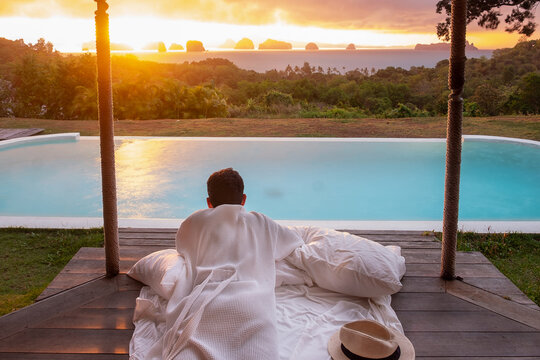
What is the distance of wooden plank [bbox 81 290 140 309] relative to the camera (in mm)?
1826

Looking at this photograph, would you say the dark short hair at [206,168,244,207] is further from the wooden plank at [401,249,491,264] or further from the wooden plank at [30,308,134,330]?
the wooden plank at [401,249,491,264]

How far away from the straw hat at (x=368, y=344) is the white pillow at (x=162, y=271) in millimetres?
594

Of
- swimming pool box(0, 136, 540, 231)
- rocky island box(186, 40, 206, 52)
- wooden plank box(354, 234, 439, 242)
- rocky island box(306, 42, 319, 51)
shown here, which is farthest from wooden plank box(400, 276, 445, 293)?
rocky island box(306, 42, 319, 51)

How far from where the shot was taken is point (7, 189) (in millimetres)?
5254

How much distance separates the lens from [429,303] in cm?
186

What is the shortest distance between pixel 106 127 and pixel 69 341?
2.79 ft

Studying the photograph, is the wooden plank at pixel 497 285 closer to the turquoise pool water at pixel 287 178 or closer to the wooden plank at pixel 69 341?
the wooden plank at pixel 69 341

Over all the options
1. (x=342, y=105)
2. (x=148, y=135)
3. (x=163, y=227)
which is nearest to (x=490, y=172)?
(x=163, y=227)

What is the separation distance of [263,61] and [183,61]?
332cm

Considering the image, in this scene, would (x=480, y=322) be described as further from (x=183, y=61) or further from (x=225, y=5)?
(x=183, y=61)

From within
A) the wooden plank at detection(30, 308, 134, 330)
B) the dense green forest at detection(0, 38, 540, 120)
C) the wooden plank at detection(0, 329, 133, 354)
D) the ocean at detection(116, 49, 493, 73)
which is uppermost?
the ocean at detection(116, 49, 493, 73)

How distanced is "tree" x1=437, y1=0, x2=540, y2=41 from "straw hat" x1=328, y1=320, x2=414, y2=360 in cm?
755

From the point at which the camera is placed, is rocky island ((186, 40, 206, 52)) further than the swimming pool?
Yes

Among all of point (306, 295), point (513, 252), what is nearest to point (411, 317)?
point (306, 295)
